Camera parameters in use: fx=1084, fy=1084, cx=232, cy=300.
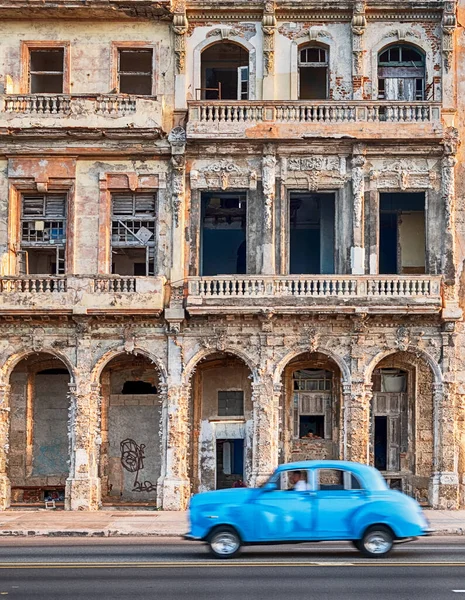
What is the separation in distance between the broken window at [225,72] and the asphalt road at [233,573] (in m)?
15.5

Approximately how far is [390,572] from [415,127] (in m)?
16.5

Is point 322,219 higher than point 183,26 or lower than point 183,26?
lower

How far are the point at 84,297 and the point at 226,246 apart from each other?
491cm

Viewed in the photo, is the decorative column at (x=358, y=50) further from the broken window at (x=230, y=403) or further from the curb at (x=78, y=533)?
the curb at (x=78, y=533)

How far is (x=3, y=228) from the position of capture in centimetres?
3066

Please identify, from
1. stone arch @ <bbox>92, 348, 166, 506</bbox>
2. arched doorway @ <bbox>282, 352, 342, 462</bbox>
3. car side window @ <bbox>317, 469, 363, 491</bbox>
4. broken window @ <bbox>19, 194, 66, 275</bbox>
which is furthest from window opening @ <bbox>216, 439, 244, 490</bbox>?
car side window @ <bbox>317, 469, 363, 491</bbox>

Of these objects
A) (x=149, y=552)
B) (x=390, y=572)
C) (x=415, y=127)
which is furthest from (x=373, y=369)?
(x=390, y=572)

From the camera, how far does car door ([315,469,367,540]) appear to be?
1847 centimetres

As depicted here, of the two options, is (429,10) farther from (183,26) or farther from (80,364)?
(80,364)

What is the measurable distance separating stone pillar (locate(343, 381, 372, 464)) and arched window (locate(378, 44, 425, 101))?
8.54m

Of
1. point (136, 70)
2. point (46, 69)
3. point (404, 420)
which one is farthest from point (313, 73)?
point (404, 420)

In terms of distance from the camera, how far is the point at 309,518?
18516mm

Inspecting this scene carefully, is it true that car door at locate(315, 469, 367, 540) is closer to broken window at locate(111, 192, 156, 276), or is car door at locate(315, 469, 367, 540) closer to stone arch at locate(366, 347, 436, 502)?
stone arch at locate(366, 347, 436, 502)

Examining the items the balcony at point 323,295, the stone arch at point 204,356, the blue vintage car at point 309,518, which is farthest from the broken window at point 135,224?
the blue vintage car at point 309,518
